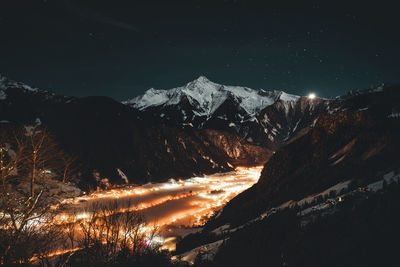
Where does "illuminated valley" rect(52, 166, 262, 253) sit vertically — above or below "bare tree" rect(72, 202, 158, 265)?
below

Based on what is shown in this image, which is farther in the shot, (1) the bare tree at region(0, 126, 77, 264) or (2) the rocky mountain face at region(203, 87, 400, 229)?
(2) the rocky mountain face at region(203, 87, 400, 229)

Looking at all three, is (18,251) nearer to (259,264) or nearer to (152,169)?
(259,264)

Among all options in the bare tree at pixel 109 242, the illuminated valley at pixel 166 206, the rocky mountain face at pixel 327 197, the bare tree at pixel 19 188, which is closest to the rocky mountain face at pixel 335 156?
the rocky mountain face at pixel 327 197

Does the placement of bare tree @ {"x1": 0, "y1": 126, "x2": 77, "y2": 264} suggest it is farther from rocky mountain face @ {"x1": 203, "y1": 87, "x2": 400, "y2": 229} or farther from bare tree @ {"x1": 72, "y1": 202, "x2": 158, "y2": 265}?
rocky mountain face @ {"x1": 203, "y1": 87, "x2": 400, "y2": 229}

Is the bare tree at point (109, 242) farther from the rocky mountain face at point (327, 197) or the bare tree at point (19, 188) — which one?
the rocky mountain face at point (327, 197)

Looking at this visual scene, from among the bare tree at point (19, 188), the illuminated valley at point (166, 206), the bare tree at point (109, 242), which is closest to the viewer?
the bare tree at point (19, 188)


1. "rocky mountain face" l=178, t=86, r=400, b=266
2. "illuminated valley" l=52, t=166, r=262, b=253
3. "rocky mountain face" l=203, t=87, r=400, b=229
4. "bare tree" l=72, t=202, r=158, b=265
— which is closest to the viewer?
"bare tree" l=72, t=202, r=158, b=265

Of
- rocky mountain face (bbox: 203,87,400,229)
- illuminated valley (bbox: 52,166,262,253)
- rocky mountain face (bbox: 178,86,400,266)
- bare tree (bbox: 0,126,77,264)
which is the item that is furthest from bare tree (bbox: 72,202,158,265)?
rocky mountain face (bbox: 203,87,400,229)

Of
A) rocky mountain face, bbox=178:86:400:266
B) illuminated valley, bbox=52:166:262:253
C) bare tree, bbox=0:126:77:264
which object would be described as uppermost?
bare tree, bbox=0:126:77:264

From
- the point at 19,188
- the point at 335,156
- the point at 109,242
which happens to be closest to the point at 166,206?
the point at 335,156

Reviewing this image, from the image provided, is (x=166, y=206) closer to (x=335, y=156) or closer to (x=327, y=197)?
(x=335, y=156)

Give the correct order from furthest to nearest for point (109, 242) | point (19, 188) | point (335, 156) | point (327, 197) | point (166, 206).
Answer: point (166, 206)
point (335, 156)
point (327, 197)
point (109, 242)
point (19, 188)
